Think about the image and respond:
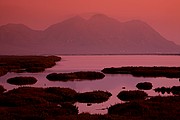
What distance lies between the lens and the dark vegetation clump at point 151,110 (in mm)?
37531

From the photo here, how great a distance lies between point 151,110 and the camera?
4091 centimetres

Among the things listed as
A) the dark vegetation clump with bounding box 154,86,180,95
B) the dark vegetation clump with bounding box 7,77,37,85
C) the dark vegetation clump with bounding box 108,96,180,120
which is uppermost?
the dark vegetation clump with bounding box 7,77,37,85

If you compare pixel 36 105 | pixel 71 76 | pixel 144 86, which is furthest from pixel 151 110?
pixel 71 76

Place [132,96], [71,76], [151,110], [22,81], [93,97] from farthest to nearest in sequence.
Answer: [71,76] → [22,81] → [132,96] → [93,97] → [151,110]

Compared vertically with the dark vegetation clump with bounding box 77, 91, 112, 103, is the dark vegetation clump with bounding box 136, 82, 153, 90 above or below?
above

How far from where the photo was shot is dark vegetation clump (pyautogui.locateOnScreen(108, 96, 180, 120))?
37.5 meters

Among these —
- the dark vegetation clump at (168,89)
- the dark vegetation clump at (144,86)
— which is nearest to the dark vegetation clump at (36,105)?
the dark vegetation clump at (168,89)

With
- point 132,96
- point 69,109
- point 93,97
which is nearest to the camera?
point 69,109

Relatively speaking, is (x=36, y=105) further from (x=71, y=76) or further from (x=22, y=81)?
(x=71, y=76)

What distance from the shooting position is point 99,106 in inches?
1953

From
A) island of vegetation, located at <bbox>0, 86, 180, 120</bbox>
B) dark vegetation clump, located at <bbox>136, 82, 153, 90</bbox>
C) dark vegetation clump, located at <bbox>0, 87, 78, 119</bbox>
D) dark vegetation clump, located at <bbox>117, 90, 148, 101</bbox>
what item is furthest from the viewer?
dark vegetation clump, located at <bbox>136, 82, 153, 90</bbox>

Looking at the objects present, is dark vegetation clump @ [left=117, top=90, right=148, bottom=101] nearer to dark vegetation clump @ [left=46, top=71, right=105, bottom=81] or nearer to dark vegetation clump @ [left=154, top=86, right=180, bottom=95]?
dark vegetation clump @ [left=154, top=86, right=180, bottom=95]

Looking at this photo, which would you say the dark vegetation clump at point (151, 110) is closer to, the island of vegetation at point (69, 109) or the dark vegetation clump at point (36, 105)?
the island of vegetation at point (69, 109)

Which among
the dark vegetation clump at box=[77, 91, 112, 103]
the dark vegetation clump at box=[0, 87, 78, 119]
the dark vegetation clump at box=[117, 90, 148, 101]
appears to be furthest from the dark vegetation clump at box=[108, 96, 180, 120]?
the dark vegetation clump at box=[77, 91, 112, 103]
